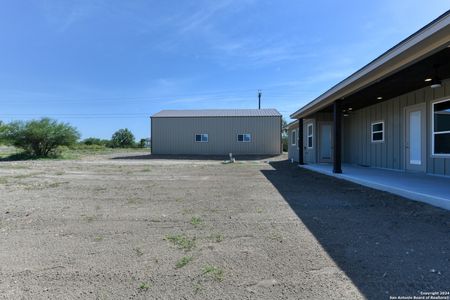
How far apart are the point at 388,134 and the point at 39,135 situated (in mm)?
23036

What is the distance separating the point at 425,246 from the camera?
3.56 meters

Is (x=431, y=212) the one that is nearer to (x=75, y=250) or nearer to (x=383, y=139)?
(x=75, y=250)

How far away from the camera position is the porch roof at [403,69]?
16.7 feet

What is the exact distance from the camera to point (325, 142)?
15648 mm

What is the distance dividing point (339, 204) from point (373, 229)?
180 centimetres

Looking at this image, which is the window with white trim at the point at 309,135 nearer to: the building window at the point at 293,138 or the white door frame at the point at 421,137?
the building window at the point at 293,138

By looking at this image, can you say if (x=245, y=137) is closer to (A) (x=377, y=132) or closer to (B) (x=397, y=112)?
(A) (x=377, y=132)

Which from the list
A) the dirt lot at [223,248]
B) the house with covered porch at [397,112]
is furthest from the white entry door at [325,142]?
the dirt lot at [223,248]

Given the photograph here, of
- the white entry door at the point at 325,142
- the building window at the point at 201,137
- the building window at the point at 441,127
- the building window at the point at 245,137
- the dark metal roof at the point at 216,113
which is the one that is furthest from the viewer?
the building window at the point at 201,137

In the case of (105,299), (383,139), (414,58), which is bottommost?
(105,299)

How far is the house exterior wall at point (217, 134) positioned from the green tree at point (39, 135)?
765cm

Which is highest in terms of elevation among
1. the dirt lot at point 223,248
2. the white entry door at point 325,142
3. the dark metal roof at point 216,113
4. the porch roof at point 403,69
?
the dark metal roof at point 216,113

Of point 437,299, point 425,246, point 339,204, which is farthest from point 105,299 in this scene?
point 339,204

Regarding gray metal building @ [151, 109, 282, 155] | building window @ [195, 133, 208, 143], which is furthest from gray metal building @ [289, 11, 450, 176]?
building window @ [195, 133, 208, 143]
